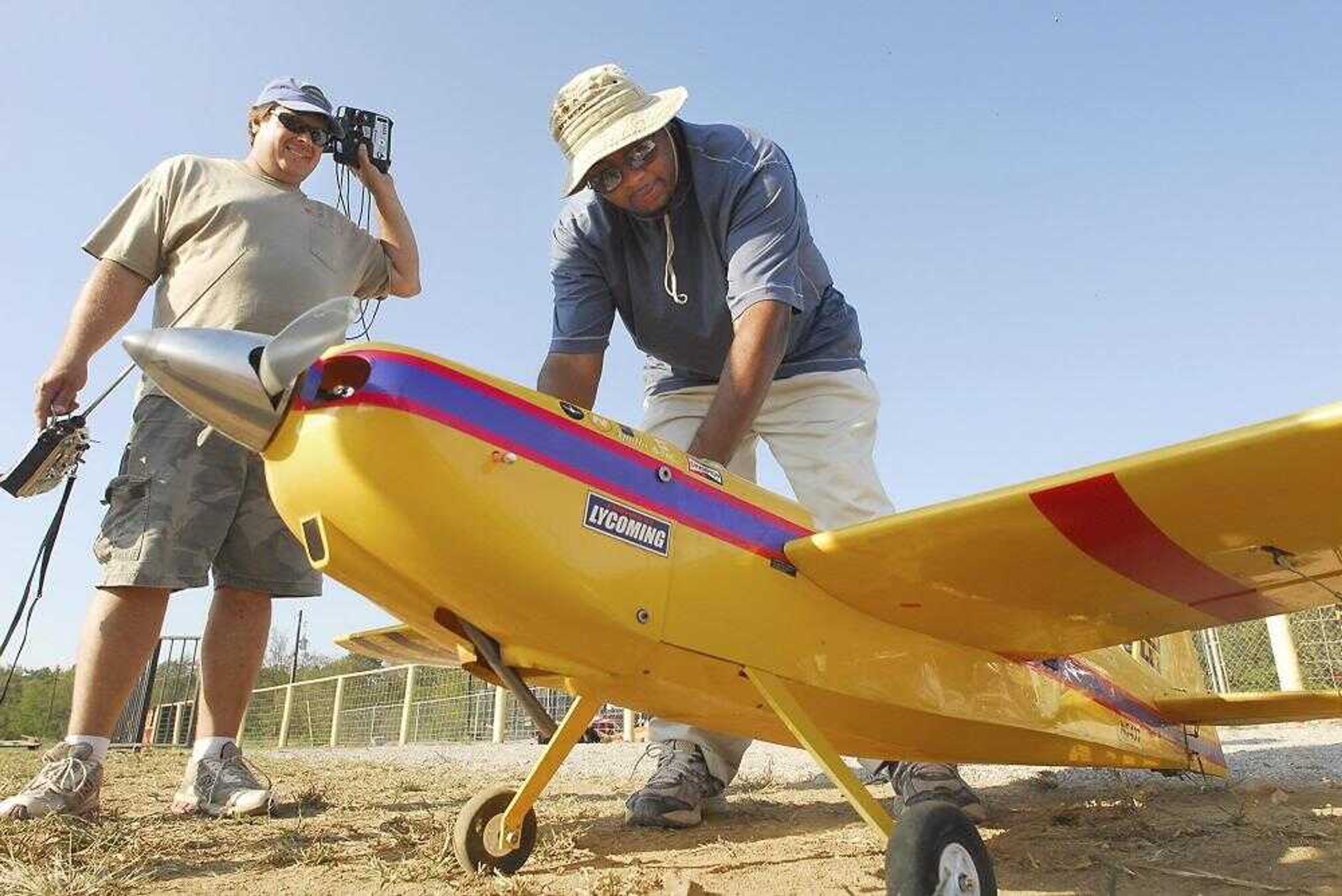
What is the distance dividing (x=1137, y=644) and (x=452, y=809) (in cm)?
331

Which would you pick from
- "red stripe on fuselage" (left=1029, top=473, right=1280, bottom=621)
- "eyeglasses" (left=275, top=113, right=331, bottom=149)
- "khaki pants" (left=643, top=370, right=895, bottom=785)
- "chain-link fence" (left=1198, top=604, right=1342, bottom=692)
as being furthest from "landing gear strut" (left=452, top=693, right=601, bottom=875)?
"chain-link fence" (left=1198, top=604, right=1342, bottom=692)

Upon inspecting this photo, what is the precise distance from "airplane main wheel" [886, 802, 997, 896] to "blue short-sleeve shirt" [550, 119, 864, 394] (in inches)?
65.8

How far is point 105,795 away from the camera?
400cm

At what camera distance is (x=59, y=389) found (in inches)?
124

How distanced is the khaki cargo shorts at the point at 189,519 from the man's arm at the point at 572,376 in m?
1.14

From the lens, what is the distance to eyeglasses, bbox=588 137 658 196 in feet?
10.2

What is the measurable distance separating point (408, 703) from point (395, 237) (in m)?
13.0

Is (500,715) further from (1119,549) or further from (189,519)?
(1119,549)

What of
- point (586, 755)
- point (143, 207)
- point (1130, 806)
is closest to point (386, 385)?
point (143, 207)

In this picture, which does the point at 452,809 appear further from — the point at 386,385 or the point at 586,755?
the point at 586,755

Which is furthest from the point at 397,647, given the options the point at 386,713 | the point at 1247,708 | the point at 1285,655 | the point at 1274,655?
the point at 386,713

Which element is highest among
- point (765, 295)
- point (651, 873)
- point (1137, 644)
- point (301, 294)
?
point (301, 294)

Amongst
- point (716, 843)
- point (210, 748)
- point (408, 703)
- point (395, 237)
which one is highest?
point (395, 237)

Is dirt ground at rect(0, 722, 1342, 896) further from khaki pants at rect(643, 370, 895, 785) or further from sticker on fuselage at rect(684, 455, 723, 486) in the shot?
sticker on fuselage at rect(684, 455, 723, 486)
